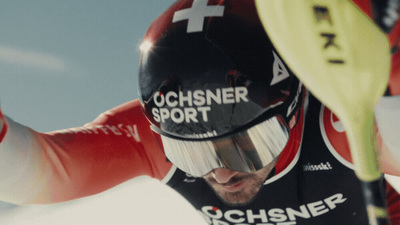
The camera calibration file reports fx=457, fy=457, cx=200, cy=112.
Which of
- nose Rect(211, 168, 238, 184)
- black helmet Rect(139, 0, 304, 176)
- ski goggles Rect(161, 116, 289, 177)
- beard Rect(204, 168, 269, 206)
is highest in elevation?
black helmet Rect(139, 0, 304, 176)

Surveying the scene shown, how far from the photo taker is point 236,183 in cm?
156

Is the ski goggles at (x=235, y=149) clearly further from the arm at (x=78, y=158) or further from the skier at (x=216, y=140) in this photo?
the arm at (x=78, y=158)

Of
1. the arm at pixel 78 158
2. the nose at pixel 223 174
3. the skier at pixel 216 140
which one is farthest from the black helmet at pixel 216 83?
the arm at pixel 78 158

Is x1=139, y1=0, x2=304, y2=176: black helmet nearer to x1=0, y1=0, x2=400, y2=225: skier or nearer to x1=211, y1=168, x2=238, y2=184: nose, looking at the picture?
x1=0, y1=0, x2=400, y2=225: skier

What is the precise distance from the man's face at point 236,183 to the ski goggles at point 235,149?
0.32 feet

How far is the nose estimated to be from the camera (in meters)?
1.51

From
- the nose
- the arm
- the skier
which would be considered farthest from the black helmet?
the arm

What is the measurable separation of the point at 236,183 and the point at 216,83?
0.46 metres

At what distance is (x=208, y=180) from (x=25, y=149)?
2.03 ft

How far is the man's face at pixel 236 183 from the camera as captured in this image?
5.01ft

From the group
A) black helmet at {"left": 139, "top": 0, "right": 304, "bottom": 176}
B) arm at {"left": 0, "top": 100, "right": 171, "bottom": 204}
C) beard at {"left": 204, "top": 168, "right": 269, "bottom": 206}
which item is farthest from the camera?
beard at {"left": 204, "top": 168, "right": 269, "bottom": 206}

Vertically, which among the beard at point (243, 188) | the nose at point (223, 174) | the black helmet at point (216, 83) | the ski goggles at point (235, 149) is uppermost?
the black helmet at point (216, 83)

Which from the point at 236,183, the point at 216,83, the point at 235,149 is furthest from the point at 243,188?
the point at 216,83

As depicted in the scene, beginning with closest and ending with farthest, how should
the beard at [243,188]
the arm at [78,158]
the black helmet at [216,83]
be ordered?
the black helmet at [216,83] < the arm at [78,158] < the beard at [243,188]
